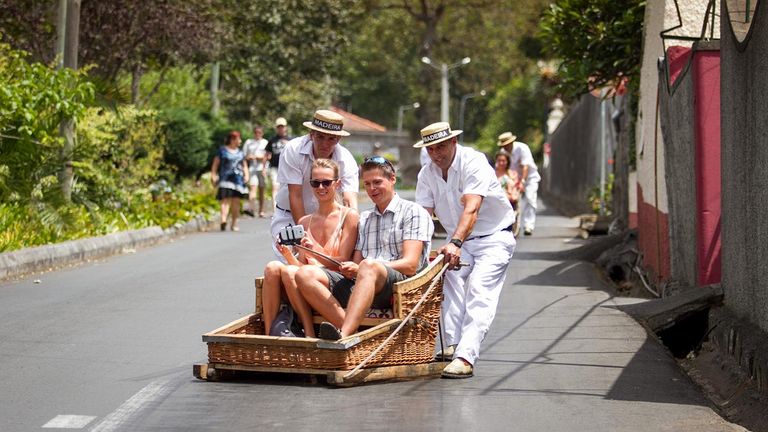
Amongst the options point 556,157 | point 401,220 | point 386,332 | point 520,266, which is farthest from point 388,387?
point 556,157

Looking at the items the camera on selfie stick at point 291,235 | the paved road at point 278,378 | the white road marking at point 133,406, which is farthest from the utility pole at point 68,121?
the white road marking at point 133,406

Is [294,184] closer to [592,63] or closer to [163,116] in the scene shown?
[592,63]

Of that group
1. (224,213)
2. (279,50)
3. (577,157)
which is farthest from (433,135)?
(279,50)

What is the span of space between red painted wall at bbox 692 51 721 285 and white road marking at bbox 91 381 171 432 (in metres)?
5.20

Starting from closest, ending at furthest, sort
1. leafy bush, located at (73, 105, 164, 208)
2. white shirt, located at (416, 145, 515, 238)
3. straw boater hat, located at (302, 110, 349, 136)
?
white shirt, located at (416, 145, 515, 238) < straw boater hat, located at (302, 110, 349, 136) < leafy bush, located at (73, 105, 164, 208)

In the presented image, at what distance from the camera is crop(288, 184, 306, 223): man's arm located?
10086 mm

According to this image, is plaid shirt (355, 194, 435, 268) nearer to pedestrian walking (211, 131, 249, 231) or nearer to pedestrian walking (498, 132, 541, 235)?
pedestrian walking (498, 132, 541, 235)

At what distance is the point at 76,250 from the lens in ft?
58.2

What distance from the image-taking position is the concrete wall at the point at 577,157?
3259 centimetres

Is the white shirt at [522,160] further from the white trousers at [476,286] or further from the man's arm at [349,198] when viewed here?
the white trousers at [476,286]

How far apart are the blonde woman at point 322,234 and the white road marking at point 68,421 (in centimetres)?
182

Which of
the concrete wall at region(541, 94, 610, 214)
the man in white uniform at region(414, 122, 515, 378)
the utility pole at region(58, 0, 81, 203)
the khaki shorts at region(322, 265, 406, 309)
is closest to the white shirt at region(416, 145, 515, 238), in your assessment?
the man in white uniform at region(414, 122, 515, 378)

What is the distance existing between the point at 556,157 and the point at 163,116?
2303 centimetres

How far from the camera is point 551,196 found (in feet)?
169
